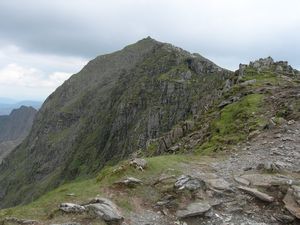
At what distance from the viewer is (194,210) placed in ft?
64.5

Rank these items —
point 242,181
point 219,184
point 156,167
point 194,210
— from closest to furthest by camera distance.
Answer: point 194,210 → point 219,184 → point 242,181 → point 156,167

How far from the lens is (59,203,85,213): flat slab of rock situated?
18.6 metres

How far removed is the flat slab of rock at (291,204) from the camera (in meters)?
19.4

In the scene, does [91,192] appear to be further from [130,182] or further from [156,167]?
[156,167]

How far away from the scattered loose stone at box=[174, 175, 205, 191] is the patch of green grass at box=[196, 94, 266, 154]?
349 inches

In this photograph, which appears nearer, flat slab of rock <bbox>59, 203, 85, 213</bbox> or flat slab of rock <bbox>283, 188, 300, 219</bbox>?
flat slab of rock <bbox>59, 203, 85, 213</bbox>

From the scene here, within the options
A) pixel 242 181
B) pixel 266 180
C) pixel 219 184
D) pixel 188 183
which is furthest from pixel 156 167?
pixel 266 180

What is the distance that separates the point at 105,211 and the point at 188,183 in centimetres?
453

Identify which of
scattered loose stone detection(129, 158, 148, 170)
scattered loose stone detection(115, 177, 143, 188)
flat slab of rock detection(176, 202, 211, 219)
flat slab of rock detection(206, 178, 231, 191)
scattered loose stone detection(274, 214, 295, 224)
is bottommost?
scattered loose stone detection(274, 214, 295, 224)

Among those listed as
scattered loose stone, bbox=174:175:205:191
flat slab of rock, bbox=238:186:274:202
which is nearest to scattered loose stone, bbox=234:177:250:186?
flat slab of rock, bbox=238:186:274:202

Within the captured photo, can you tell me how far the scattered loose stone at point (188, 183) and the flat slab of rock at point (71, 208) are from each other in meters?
4.68

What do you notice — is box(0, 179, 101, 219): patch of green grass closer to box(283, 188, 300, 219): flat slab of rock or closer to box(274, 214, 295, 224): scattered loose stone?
box(274, 214, 295, 224): scattered loose stone

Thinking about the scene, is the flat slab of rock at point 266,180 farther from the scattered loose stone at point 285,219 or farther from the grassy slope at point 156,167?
the grassy slope at point 156,167

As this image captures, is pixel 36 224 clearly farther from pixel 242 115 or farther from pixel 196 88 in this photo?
pixel 196 88
